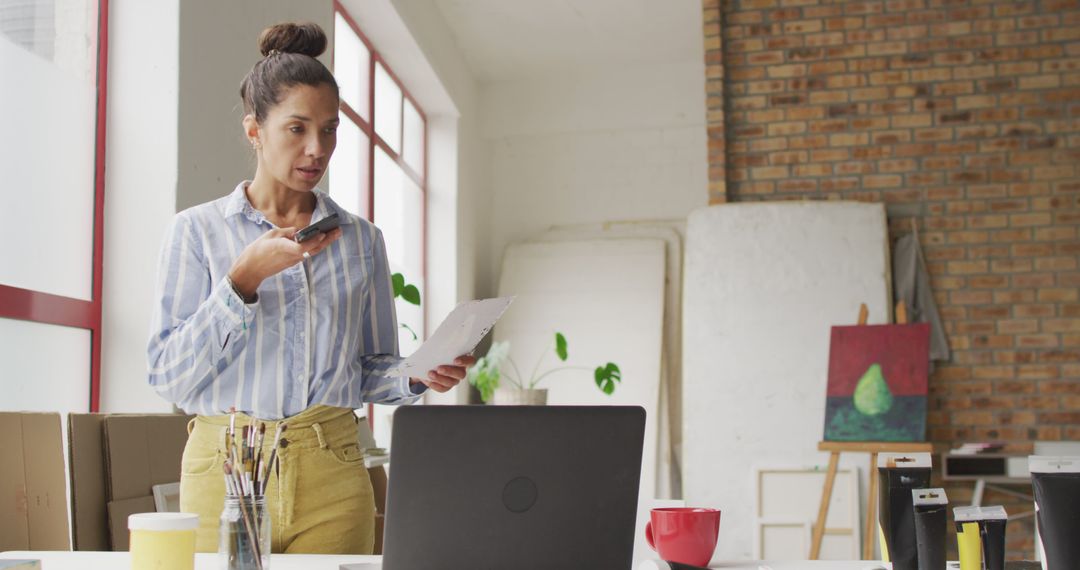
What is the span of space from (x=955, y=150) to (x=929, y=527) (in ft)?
15.2

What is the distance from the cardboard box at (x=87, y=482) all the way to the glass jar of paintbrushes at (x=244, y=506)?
108cm

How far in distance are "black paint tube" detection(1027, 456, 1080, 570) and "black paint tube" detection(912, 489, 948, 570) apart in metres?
0.12

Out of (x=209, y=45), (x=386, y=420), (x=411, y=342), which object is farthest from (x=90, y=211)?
(x=411, y=342)

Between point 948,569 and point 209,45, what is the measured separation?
2.39 m

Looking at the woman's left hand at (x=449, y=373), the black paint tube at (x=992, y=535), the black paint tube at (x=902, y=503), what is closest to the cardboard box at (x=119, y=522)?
the woman's left hand at (x=449, y=373)

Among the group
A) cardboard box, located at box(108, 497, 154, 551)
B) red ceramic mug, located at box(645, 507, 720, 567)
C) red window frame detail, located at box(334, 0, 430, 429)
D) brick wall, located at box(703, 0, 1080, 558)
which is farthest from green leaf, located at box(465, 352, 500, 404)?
red ceramic mug, located at box(645, 507, 720, 567)

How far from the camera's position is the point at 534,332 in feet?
21.6

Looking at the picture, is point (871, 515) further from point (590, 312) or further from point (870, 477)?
point (590, 312)

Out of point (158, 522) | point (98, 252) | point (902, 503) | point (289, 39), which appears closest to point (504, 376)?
point (98, 252)

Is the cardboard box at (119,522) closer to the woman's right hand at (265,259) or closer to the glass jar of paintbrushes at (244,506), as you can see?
the woman's right hand at (265,259)

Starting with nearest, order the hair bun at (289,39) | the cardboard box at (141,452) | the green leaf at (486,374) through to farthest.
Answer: the hair bun at (289,39)
the cardboard box at (141,452)
the green leaf at (486,374)

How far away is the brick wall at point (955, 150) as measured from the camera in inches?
208

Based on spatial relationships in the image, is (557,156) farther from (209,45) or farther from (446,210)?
(209,45)

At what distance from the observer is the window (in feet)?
16.2
